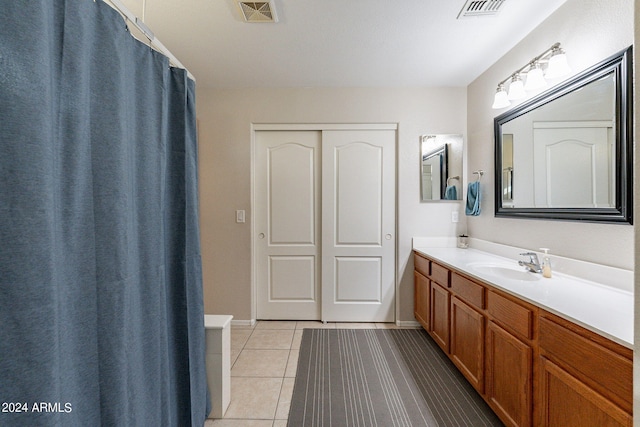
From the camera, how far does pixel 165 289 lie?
1.30 meters

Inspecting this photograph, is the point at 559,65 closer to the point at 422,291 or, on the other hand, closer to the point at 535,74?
the point at 535,74

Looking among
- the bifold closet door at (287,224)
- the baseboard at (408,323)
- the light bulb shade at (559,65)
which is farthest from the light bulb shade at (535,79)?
the baseboard at (408,323)

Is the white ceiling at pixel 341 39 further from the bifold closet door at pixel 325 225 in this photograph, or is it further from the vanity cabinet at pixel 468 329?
the vanity cabinet at pixel 468 329

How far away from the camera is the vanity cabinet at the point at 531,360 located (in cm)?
95

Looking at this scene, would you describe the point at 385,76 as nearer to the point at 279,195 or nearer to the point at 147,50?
the point at 279,195

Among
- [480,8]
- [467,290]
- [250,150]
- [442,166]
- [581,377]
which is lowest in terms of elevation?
[581,377]

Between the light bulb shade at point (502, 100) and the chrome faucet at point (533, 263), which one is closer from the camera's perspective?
the chrome faucet at point (533, 263)

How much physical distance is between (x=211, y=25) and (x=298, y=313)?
2773 mm

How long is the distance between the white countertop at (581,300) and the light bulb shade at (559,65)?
1246mm

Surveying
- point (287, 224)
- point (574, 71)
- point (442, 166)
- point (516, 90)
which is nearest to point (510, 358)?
point (574, 71)

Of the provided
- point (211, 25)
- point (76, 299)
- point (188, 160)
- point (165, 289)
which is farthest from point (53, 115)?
point (211, 25)

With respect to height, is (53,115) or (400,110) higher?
(400,110)

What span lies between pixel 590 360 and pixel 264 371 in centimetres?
198

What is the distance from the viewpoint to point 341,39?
2125 mm
